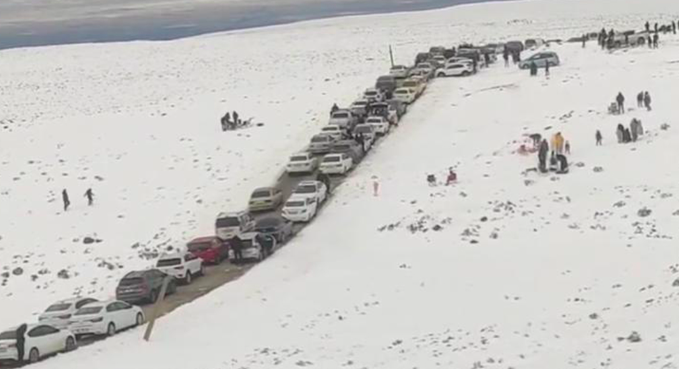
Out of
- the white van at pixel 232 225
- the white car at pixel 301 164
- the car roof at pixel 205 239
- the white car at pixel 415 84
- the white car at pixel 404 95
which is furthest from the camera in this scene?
the white car at pixel 415 84

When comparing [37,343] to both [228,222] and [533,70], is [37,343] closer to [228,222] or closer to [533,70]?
[228,222]

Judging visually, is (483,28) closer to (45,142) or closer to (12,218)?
(45,142)

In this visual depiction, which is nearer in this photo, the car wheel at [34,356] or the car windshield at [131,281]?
the car wheel at [34,356]

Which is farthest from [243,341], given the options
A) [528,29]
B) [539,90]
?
[528,29]

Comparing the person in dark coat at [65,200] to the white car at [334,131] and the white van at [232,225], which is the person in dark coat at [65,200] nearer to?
the white van at [232,225]

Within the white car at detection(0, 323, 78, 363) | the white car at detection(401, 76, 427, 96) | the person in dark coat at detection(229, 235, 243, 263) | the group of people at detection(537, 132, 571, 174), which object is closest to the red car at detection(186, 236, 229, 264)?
the person in dark coat at detection(229, 235, 243, 263)

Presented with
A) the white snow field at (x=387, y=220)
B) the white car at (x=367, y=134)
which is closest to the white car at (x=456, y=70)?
the white snow field at (x=387, y=220)

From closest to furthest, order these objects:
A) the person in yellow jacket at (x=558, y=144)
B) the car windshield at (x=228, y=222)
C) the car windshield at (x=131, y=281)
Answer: the car windshield at (x=131, y=281)
the car windshield at (x=228, y=222)
the person in yellow jacket at (x=558, y=144)

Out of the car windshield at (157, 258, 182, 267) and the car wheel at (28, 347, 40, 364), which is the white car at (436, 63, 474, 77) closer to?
the car windshield at (157, 258, 182, 267)

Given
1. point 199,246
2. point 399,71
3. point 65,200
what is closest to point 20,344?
point 199,246
